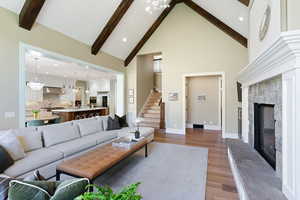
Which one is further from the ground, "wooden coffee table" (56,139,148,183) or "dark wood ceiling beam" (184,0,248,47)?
"dark wood ceiling beam" (184,0,248,47)

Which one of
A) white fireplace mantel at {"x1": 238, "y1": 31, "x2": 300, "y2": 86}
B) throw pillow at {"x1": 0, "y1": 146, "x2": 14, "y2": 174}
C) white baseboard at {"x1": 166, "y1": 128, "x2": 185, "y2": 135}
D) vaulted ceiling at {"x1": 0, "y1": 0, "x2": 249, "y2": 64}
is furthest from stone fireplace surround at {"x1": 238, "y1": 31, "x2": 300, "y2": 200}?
white baseboard at {"x1": 166, "y1": 128, "x2": 185, "y2": 135}

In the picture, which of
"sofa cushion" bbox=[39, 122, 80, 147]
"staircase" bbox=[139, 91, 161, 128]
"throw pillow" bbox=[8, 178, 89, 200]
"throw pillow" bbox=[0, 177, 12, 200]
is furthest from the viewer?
"staircase" bbox=[139, 91, 161, 128]

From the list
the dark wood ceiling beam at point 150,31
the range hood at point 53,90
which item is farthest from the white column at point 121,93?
the range hood at point 53,90

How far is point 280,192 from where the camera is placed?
165 cm

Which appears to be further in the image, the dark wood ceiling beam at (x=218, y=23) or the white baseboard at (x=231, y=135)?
the white baseboard at (x=231, y=135)

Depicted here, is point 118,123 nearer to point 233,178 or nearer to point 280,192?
point 233,178

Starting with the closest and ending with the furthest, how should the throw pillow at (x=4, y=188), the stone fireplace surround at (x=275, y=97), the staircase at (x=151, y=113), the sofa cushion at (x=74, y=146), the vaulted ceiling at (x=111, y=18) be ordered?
1. the throw pillow at (x=4, y=188)
2. the stone fireplace surround at (x=275, y=97)
3. the sofa cushion at (x=74, y=146)
4. the vaulted ceiling at (x=111, y=18)
5. the staircase at (x=151, y=113)

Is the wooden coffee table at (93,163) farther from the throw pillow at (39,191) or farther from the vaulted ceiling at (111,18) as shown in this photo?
the vaulted ceiling at (111,18)

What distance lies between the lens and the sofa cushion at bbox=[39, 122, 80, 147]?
9.68 ft

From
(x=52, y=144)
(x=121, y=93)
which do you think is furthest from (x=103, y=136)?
(x=121, y=93)

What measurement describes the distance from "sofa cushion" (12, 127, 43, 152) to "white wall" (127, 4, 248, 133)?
14.7ft

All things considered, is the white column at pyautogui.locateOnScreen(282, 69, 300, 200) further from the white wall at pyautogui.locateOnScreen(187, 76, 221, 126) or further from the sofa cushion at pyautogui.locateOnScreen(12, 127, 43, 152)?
the white wall at pyautogui.locateOnScreen(187, 76, 221, 126)

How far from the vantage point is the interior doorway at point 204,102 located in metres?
6.62

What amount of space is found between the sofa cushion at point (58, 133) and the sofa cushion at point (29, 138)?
0.10m
